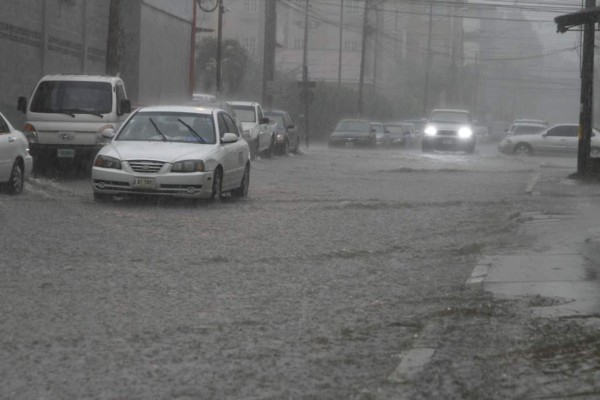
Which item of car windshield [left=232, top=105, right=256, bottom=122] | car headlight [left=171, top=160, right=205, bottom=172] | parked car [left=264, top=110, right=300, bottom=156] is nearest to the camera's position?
car headlight [left=171, top=160, right=205, bottom=172]

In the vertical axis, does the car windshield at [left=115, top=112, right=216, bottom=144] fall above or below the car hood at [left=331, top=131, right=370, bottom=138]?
above

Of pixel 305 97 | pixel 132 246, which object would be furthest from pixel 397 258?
pixel 305 97

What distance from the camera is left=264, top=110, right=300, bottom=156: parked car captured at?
40356mm

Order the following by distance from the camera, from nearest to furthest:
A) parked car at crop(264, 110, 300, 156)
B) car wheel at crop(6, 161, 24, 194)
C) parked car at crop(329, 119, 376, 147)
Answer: car wheel at crop(6, 161, 24, 194) → parked car at crop(264, 110, 300, 156) → parked car at crop(329, 119, 376, 147)

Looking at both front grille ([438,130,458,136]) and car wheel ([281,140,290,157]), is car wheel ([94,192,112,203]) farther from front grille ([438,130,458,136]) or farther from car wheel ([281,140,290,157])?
front grille ([438,130,458,136])

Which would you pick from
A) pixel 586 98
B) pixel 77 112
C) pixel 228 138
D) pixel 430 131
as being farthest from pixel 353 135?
pixel 228 138

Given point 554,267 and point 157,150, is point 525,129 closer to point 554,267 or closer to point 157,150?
point 157,150

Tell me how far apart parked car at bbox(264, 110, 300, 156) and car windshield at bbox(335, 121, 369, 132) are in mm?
9965

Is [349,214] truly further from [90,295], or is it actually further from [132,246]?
[90,295]

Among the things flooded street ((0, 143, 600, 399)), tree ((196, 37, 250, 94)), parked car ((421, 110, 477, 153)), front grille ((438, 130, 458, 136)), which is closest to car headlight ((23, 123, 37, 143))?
flooded street ((0, 143, 600, 399))

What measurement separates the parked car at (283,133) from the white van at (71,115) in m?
15.8

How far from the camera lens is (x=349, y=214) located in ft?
57.9

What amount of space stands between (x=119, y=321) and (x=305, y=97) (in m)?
45.5

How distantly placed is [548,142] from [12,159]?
3490cm
